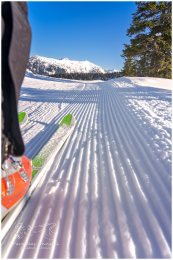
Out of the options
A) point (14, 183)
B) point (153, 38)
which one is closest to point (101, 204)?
point (14, 183)

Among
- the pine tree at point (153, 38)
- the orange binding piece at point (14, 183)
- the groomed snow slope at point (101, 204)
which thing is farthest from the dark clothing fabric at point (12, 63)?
the pine tree at point (153, 38)

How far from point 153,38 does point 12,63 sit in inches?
1006

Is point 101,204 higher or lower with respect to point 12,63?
lower

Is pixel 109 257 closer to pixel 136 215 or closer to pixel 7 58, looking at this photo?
pixel 136 215

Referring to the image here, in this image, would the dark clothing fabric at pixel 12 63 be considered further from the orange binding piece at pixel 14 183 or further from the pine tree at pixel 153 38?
the pine tree at pixel 153 38

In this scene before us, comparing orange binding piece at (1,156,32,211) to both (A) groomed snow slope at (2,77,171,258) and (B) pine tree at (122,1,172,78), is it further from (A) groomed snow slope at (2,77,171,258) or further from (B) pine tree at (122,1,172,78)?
(B) pine tree at (122,1,172,78)

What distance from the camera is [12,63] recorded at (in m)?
1.45

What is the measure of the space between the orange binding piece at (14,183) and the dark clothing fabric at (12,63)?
0.72m

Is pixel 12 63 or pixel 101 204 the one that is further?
pixel 101 204

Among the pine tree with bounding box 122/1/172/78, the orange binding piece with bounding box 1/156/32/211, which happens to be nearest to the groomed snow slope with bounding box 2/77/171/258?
the orange binding piece with bounding box 1/156/32/211

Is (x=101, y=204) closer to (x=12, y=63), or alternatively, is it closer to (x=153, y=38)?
(x=12, y=63)

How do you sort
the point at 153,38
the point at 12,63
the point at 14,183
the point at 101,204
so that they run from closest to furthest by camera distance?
the point at 12,63 < the point at 14,183 < the point at 101,204 < the point at 153,38

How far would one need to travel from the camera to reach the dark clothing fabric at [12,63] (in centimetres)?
141

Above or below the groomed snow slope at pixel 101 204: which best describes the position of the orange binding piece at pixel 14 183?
above
